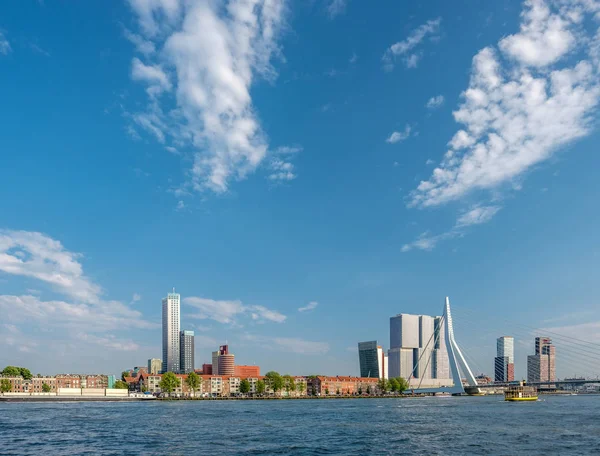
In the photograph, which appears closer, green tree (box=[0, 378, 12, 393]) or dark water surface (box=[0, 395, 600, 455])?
dark water surface (box=[0, 395, 600, 455])

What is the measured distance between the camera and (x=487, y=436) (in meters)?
57.8

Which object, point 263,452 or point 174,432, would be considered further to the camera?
point 174,432

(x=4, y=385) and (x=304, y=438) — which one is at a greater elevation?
(x=304, y=438)

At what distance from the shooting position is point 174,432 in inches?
2468

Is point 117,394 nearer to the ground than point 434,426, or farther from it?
nearer to the ground

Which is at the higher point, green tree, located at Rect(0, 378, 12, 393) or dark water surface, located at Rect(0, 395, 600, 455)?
dark water surface, located at Rect(0, 395, 600, 455)

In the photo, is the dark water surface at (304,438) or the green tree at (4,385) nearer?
the dark water surface at (304,438)

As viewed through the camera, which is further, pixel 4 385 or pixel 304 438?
pixel 4 385

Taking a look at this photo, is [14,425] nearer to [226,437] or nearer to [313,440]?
[226,437]

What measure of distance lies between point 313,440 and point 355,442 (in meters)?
4.50

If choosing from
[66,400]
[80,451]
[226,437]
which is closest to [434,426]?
[226,437]

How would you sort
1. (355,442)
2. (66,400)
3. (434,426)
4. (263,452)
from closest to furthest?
(263,452)
(355,442)
(434,426)
(66,400)

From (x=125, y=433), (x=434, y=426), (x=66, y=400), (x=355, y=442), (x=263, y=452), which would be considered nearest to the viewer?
(x=263, y=452)

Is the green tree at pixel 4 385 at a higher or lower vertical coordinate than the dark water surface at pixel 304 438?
lower
